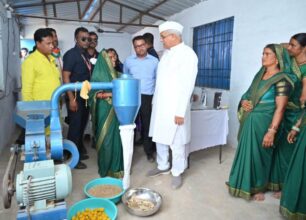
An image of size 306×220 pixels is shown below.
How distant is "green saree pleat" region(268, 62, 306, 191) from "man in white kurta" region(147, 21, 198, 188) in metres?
0.80

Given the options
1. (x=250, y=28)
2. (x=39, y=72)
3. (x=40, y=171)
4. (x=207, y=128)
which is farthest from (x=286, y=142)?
(x=39, y=72)

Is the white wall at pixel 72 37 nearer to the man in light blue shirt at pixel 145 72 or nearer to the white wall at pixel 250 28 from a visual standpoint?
the white wall at pixel 250 28

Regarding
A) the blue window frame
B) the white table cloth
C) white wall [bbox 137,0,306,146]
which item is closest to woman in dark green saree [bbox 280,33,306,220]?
the white table cloth

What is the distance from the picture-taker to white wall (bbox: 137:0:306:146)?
108 inches

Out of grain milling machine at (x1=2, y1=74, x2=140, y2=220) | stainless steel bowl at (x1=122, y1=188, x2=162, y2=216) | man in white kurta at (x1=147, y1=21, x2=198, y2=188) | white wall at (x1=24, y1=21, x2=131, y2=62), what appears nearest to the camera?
grain milling machine at (x1=2, y1=74, x2=140, y2=220)

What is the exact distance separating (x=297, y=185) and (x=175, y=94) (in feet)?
3.68

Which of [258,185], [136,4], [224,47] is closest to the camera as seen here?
[258,185]

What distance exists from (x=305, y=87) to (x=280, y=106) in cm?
33

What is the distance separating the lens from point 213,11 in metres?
3.98

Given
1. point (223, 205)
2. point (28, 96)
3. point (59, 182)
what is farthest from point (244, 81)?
point (59, 182)

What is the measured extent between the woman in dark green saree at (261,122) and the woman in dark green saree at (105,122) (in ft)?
3.55

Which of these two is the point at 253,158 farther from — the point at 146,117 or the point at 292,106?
the point at 146,117

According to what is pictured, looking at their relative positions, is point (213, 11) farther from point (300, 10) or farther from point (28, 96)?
point (28, 96)

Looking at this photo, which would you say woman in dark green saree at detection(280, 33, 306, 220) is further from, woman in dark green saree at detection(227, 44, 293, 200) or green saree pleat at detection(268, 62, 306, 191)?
green saree pleat at detection(268, 62, 306, 191)
